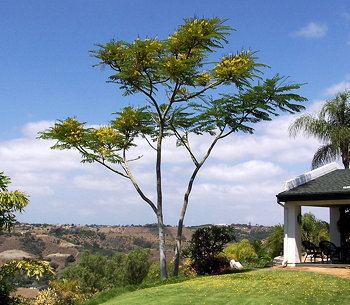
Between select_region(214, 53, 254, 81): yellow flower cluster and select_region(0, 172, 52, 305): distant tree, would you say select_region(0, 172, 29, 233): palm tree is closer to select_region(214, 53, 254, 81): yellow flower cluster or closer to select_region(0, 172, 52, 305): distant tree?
select_region(0, 172, 52, 305): distant tree

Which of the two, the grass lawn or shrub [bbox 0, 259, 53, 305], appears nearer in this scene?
the grass lawn

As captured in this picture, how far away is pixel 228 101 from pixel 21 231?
296 feet

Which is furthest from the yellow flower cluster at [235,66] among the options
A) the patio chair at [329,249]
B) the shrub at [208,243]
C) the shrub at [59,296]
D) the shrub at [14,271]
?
the shrub at [14,271]

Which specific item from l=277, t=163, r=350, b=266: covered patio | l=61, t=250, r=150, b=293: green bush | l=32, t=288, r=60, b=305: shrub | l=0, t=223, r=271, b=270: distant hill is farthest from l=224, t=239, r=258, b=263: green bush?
l=0, t=223, r=271, b=270: distant hill

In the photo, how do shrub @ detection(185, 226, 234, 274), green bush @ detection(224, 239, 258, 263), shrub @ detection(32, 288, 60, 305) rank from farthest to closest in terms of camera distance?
1. green bush @ detection(224, 239, 258, 263)
2. shrub @ detection(185, 226, 234, 274)
3. shrub @ detection(32, 288, 60, 305)

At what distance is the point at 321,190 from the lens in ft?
77.7

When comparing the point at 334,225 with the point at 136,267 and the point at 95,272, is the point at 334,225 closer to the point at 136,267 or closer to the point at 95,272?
the point at 136,267

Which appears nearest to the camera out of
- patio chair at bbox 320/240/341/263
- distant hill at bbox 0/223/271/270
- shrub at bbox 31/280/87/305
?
shrub at bbox 31/280/87/305

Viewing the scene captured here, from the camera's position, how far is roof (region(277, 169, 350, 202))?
75.5ft

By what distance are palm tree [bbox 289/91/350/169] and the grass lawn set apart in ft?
61.2

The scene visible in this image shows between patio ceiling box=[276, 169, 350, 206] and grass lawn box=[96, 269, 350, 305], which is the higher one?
patio ceiling box=[276, 169, 350, 206]

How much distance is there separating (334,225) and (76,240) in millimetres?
83891

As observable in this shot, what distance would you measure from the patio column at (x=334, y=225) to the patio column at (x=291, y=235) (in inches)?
174

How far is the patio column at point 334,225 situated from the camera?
27.9m
